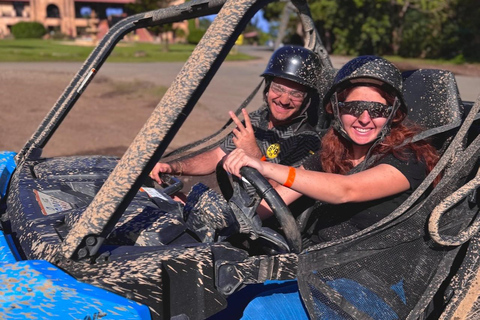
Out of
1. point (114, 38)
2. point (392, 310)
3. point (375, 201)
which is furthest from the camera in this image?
point (114, 38)

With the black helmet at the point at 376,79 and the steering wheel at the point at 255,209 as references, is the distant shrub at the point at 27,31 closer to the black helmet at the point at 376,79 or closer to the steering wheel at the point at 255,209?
the black helmet at the point at 376,79

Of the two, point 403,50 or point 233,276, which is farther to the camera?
point 403,50

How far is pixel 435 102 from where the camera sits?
2.62 meters

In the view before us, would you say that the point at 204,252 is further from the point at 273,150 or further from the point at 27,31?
the point at 27,31

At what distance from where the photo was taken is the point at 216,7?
7.40 ft

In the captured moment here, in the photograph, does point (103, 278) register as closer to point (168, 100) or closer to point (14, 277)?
point (14, 277)

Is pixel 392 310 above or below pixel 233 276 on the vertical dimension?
below

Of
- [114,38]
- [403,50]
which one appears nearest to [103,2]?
[403,50]

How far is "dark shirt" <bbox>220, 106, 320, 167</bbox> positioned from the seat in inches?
22.9

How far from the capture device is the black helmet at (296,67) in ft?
9.55

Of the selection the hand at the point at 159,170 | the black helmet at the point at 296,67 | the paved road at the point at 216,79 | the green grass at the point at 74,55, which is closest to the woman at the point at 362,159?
the black helmet at the point at 296,67

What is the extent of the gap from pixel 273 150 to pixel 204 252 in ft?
5.09

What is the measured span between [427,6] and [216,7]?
31735 mm

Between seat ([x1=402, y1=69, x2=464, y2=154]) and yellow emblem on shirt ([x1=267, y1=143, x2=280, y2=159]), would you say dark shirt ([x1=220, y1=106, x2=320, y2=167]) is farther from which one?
seat ([x1=402, y1=69, x2=464, y2=154])
